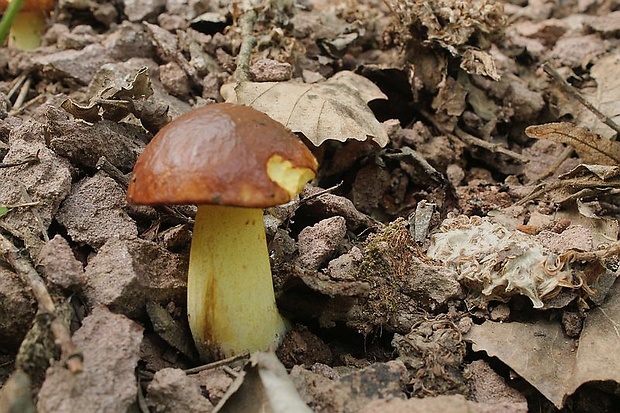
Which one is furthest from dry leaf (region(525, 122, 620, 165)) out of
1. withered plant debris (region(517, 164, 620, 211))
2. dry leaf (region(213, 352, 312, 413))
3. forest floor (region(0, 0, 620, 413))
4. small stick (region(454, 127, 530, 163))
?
dry leaf (region(213, 352, 312, 413))

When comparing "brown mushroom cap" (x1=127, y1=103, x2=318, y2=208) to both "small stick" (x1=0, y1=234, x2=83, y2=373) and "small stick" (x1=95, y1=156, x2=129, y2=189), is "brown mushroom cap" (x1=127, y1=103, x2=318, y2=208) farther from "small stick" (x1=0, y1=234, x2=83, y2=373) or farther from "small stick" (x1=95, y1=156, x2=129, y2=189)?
"small stick" (x1=95, y1=156, x2=129, y2=189)

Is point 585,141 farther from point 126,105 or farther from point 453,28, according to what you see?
point 126,105

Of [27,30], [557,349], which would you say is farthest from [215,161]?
[27,30]

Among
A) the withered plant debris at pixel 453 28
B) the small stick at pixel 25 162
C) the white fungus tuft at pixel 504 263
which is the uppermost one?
the small stick at pixel 25 162

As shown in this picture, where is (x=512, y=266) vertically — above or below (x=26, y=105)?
below

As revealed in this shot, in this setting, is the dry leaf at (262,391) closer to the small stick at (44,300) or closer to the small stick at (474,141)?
the small stick at (44,300)

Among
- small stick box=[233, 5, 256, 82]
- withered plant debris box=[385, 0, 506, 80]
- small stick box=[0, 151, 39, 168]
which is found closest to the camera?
small stick box=[0, 151, 39, 168]

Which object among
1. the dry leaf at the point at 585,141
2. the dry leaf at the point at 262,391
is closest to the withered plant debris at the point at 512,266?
the dry leaf at the point at 585,141

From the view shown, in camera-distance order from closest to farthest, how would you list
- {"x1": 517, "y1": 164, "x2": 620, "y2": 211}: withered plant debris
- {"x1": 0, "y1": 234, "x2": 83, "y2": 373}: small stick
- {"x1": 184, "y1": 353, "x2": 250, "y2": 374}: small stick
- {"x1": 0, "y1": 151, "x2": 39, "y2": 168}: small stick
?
{"x1": 0, "y1": 234, "x2": 83, "y2": 373}: small stick, {"x1": 184, "y1": 353, "x2": 250, "y2": 374}: small stick, {"x1": 0, "y1": 151, "x2": 39, "y2": 168}: small stick, {"x1": 517, "y1": 164, "x2": 620, "y2": 211}: withered plant debris
